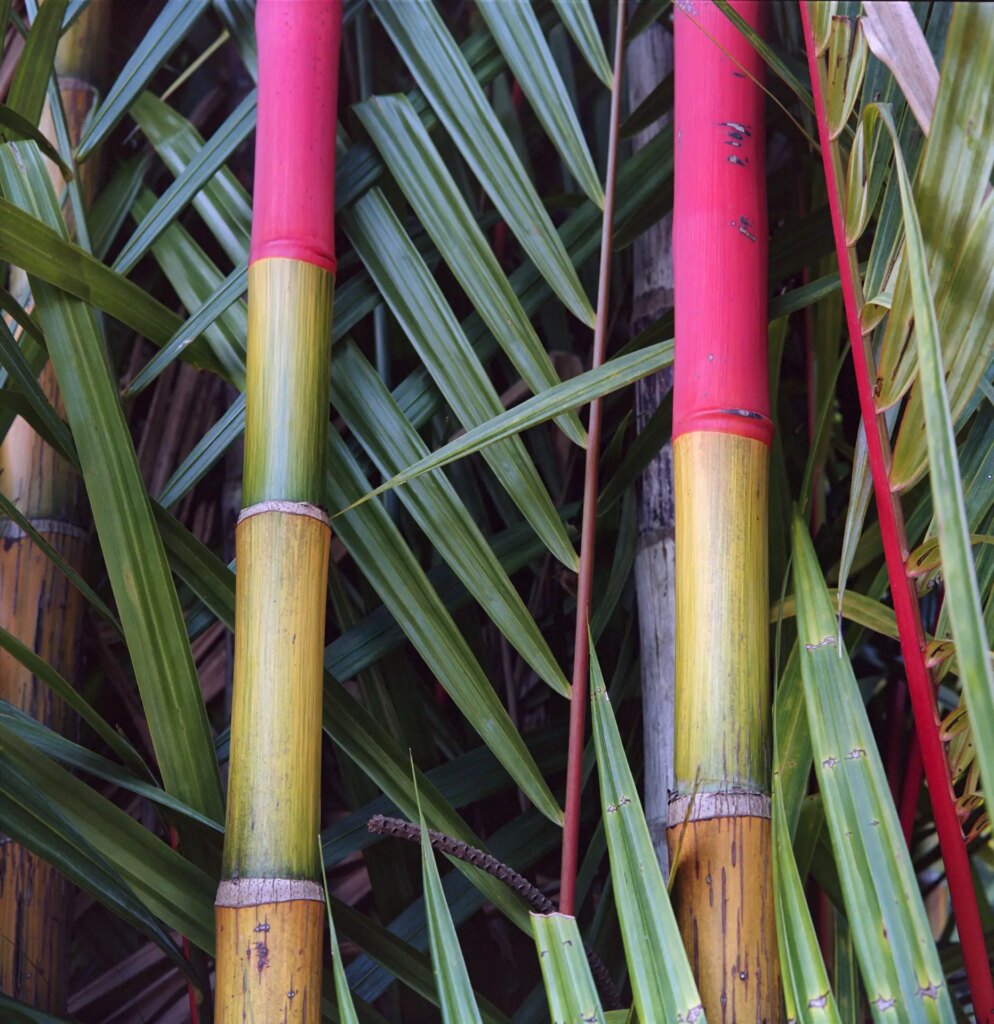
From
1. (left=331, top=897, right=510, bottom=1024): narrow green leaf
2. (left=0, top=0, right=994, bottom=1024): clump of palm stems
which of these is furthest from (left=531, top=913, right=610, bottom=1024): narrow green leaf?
(left=331, top=897, right=510, bottom=1024): narrow green leaf

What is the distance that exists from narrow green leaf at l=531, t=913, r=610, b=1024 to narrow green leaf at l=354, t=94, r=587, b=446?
9.4 inches

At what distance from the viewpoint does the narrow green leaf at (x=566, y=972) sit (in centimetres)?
36

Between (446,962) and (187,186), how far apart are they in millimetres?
435

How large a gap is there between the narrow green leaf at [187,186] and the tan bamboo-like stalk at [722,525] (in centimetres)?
26

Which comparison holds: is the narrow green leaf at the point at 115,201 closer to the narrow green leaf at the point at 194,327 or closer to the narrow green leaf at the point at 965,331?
the narrow green leaf at the point at 194,327

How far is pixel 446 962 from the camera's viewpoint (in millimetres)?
386

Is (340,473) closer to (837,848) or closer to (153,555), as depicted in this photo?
(153,555)

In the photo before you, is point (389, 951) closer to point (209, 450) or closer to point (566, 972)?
point (566, 972)

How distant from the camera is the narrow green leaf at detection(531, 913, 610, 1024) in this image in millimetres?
360

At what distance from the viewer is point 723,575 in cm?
41

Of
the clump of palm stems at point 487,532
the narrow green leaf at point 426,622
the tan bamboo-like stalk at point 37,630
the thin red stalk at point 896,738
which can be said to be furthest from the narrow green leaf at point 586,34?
the thin red stalk at point 896,738

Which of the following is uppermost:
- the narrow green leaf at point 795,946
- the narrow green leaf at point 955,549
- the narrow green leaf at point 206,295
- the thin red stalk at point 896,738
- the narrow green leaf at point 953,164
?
the narrow green leaf at point 206,295

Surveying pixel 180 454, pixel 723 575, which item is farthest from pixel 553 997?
pixel 180 454

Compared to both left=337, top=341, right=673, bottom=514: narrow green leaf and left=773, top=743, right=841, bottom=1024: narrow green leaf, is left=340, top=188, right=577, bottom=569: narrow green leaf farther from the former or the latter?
left=773, top=743, right=841, bottom=1024: narrow green leaf
